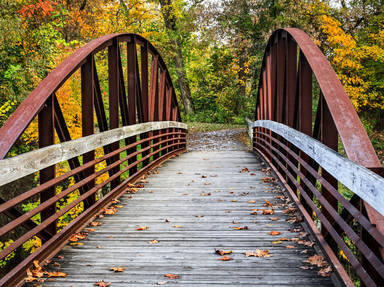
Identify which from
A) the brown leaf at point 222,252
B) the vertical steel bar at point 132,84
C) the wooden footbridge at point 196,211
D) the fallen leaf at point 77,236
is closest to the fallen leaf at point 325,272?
the wooden footbridge at point 196,211

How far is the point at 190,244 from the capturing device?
432cm

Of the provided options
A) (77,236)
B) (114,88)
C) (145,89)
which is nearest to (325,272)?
(77,236)

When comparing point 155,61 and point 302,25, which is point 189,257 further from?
point 302,25

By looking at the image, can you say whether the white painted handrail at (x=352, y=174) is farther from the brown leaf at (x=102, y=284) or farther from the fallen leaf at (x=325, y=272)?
the brown leaf at (x=102, y=284)

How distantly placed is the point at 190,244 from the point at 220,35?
20.5 m

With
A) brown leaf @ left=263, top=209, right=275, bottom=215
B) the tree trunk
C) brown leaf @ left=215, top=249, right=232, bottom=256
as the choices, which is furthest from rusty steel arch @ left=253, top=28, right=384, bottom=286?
the tree trunk

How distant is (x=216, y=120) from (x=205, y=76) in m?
3.65

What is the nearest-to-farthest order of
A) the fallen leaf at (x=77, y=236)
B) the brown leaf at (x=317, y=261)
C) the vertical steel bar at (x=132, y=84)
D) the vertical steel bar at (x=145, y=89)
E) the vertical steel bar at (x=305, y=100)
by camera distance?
the brown leaf at (x=317, y=261) → the fallen leaf at (x=77, y=236) → the vertical steel bar at (x=305, y=100) → the vertical steel bar at (x=132, y=84) → the vertical steel bar at (x=145, y=89)

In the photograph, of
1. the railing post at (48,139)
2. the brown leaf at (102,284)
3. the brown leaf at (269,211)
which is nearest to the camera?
the brown leaf at (102,284)

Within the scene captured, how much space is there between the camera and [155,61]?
9.81m

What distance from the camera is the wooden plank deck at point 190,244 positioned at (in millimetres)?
3479

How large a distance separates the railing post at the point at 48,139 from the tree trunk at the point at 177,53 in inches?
809

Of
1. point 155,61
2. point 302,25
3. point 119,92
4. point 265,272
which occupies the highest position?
point 302,25

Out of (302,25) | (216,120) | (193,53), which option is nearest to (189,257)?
(302,25)
